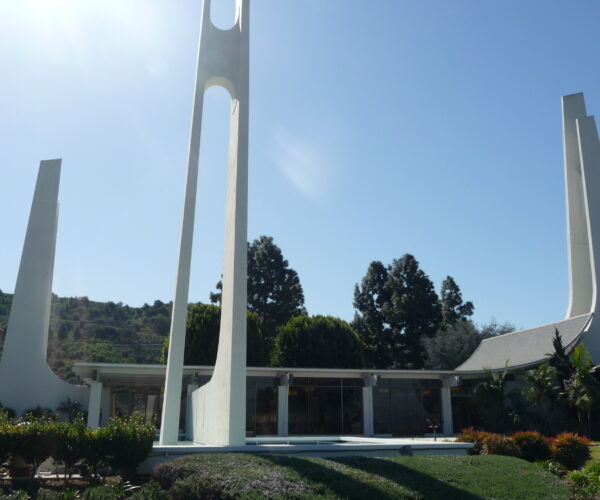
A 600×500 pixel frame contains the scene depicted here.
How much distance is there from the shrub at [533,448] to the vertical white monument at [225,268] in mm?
8069

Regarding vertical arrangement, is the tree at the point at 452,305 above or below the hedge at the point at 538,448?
above

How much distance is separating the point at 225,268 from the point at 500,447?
8.63 meters

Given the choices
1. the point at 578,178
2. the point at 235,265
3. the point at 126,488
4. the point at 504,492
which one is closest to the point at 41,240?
the point at 235,265

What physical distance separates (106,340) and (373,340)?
26.1 meters

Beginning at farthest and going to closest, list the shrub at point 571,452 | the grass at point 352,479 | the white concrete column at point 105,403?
1. the white concrete column at point 105,403
2. the shrub at point 571,452
3. the grass at point 352,479

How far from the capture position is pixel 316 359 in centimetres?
3994

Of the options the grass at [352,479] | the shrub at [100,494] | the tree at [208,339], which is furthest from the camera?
the tree at [208,339]

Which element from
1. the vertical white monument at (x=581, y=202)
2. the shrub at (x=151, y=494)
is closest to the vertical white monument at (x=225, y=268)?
the shrub at (x=151, y=494)

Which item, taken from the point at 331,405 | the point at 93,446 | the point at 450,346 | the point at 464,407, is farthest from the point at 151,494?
the point at 450,346

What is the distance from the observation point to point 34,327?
23.7m

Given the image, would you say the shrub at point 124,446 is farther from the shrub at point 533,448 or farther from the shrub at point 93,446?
the shrub at point 533,448

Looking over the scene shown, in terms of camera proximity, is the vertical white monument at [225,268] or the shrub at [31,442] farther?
the vertical white monument at [225,268]

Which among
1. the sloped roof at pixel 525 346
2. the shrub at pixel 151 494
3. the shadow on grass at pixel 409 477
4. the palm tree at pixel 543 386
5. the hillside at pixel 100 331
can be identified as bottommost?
the shrub at pixel 151 494

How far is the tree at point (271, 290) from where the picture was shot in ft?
148
